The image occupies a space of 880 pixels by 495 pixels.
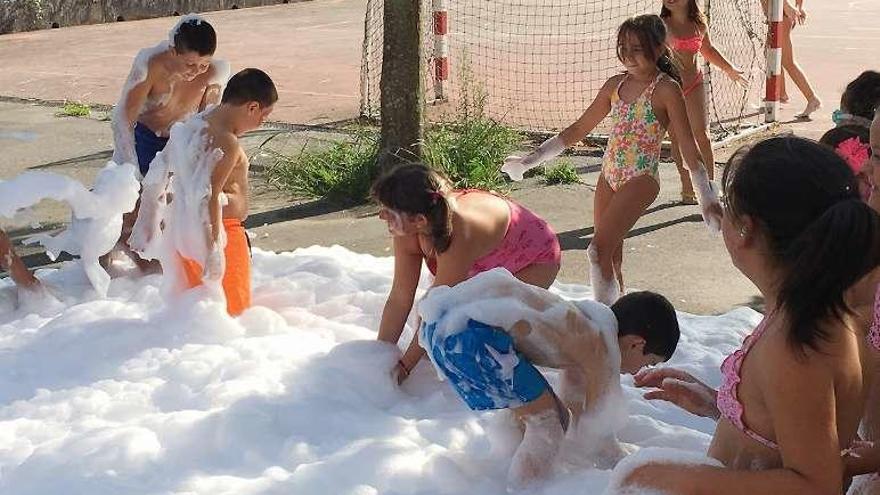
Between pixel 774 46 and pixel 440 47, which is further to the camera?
pixel 440 47

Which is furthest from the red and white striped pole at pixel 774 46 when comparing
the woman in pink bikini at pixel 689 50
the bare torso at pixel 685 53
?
the bare torso at pixel 685 53

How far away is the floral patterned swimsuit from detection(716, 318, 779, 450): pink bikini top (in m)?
2.51

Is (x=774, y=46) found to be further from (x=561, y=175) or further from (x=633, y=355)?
(x=633, y=355)

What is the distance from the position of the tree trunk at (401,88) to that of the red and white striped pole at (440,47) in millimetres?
2931

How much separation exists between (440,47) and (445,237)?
260 inches

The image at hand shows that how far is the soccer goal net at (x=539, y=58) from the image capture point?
31.4 ft

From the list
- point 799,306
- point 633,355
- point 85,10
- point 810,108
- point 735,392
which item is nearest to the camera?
point 799,306

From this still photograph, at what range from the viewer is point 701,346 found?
4562 mm

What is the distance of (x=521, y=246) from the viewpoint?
4172 millimetres

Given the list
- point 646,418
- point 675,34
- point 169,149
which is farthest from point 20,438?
point 675,34

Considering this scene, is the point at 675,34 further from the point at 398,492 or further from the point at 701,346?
the point at 398,492

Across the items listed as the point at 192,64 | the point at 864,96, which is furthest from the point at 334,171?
A: the point at 864,96

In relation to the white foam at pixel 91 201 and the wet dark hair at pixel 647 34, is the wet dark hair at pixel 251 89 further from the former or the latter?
the wet dark hair at pixel 647 34

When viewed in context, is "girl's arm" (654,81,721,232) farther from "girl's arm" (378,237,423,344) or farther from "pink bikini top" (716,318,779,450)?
"pink bikini top" (716,318,779,450)
